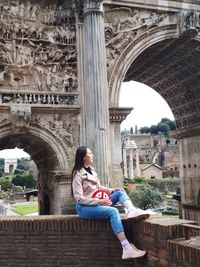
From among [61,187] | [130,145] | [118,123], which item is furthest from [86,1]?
[130,145]

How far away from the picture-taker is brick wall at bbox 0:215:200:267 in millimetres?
5891

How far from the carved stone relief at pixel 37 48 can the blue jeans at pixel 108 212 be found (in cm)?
696

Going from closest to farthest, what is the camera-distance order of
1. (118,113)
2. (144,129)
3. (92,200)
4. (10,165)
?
(92,200)
(118,113)
(144,129)
(10,165)

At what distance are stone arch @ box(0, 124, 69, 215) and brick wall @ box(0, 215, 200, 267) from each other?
568 centimetres

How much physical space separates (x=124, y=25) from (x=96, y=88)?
9.21ft

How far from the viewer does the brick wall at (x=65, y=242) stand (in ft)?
19.3

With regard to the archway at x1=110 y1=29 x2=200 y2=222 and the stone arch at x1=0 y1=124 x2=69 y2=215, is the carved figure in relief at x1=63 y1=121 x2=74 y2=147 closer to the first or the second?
the stone arch at x1=0 y1=124 x2=69 y2=215

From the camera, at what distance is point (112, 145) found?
12711mm

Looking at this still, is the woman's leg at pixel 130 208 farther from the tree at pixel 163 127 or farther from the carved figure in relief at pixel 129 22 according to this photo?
the tree at pixel 163 127

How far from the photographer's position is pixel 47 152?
12773 mm

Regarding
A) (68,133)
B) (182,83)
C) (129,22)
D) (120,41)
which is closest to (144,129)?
(182,83)

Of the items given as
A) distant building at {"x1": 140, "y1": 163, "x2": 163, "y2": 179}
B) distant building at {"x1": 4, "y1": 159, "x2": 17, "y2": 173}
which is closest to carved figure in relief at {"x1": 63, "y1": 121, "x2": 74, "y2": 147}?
distant building at {"x1": 140, "y1": 163, "x2": 163, "y2": 179}

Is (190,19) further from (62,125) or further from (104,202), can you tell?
(104,202)

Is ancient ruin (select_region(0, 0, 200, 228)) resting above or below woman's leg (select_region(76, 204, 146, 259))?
above
